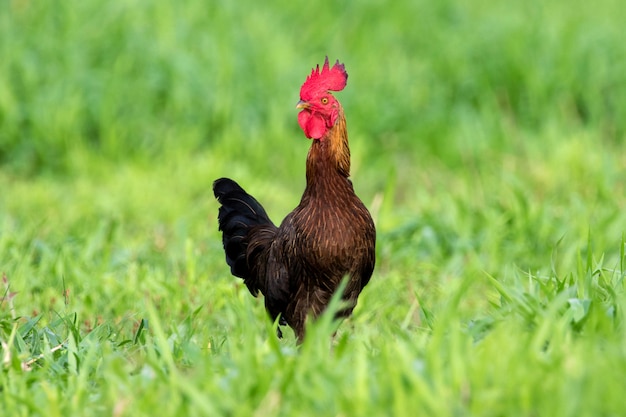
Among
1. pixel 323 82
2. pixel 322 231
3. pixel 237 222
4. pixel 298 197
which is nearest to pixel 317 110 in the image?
pixel 323 82

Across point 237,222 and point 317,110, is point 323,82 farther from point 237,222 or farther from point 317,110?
point 237,222

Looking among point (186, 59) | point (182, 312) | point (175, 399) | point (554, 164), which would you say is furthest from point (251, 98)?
point (175, 399)

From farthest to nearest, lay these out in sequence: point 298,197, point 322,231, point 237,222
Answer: point 298,197, point 237,222, point 322,231

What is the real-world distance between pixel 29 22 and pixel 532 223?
15.2 feet

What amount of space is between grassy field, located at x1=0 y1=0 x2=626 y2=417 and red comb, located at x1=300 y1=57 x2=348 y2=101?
2.75 ft

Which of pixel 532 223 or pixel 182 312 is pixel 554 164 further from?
pixel 182 312

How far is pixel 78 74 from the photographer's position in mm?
8141

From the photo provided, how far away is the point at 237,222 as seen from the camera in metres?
4.58

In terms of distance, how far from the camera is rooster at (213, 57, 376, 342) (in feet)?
12.9

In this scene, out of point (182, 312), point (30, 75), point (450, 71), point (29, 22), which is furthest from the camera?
point (450, 71)

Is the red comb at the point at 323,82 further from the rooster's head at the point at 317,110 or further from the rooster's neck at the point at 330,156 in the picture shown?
the rooster's neck at the point at 330,156

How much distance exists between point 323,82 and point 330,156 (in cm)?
30

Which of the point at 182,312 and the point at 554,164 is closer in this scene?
the point at 182,312

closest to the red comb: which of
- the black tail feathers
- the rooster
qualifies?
the rooster
